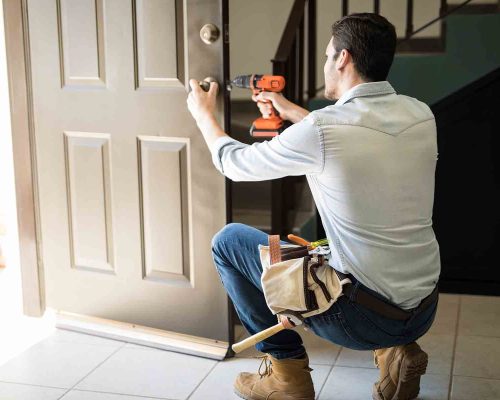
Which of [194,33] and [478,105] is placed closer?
[194,33]

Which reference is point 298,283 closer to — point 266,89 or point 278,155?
point 278,155

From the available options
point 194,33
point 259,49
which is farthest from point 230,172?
point 259,49

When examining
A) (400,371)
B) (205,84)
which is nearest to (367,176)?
(400,371)

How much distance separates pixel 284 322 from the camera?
7.14 ft

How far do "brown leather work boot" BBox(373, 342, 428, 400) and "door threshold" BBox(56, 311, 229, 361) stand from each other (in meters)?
0.63

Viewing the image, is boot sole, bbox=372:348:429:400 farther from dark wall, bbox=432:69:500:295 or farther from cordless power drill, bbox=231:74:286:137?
dark wall, bbox=432:69:500:295

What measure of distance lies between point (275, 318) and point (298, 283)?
0.30m

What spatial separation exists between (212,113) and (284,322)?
78 centimetres

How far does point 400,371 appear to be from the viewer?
239 cm

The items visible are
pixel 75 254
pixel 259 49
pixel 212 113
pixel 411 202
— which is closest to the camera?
pixel 411 202

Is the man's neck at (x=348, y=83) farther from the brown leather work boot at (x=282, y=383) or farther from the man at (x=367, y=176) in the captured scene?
the brown leather work boot at (x=282, y=383)

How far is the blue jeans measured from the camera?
2.12 metres

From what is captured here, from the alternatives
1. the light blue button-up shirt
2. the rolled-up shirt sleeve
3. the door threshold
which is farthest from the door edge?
the light blue button-up shirt

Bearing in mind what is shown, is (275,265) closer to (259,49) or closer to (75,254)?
(75,254)
